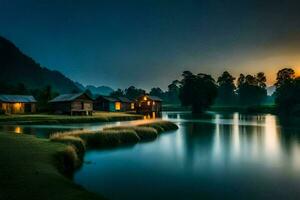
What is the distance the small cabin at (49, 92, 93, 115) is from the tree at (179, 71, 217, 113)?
5842 cm

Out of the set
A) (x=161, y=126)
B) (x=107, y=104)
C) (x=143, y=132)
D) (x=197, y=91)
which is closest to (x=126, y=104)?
(x=107, y=104)

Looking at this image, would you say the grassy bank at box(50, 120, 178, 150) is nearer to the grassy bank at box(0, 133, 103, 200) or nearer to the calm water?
→ the calm water

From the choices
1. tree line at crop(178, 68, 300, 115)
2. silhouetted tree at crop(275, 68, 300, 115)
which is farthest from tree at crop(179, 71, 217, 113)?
silhouetted tree at crop(275, 68, 300, 115)

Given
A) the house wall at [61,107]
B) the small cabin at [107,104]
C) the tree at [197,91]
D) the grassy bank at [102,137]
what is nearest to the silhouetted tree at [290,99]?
the tree at [197,91]

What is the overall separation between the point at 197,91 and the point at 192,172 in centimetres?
10677

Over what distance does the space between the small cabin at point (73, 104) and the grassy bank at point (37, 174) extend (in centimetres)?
5818

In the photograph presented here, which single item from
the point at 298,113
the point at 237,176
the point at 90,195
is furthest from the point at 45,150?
the point at 298,113

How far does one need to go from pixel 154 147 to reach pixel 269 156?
40.9 ft

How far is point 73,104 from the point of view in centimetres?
7869

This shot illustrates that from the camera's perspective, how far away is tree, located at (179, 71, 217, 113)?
127m

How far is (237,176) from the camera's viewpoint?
2030cm

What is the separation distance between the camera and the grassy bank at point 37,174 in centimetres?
1161

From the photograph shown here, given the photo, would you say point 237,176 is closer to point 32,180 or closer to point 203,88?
point 32,180

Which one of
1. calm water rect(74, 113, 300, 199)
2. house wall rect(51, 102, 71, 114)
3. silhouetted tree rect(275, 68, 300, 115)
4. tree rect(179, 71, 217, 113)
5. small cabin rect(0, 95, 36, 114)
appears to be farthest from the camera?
tree rect(179, 71, 217, 113)
